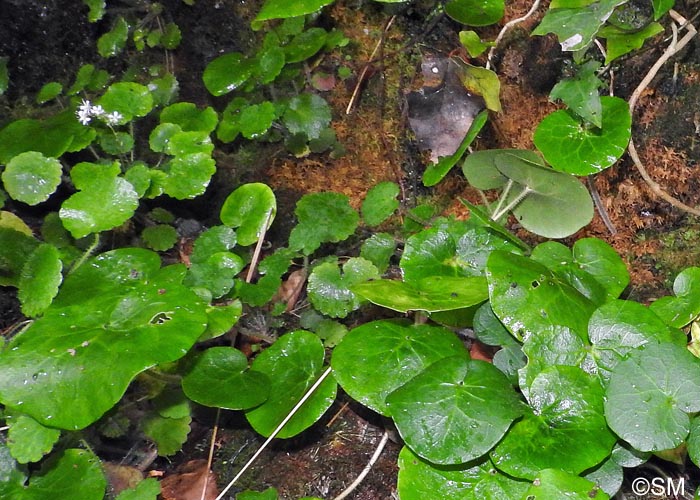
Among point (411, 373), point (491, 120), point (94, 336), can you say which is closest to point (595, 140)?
point (491, 120)

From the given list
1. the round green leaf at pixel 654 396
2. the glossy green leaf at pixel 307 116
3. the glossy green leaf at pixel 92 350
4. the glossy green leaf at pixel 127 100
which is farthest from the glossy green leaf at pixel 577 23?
the glossy green leaf at pixel 127 100

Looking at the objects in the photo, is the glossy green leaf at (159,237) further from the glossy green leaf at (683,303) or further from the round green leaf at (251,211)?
the glossy green leaf at (683,303)

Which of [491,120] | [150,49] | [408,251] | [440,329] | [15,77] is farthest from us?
→ [150,49]

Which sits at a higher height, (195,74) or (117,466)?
(195,74)

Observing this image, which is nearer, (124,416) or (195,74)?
(124,416)

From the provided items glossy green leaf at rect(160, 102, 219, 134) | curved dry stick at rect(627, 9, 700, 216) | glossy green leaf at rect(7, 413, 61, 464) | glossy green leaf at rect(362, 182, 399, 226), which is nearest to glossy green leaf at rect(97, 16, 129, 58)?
glossy green leaf at rect(160, 102, 219, 134)

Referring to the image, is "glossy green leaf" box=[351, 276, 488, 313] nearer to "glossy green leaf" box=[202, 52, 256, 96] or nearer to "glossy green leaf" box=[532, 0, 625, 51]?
"glossy green leaf" box=[532, 0, 625, 51]

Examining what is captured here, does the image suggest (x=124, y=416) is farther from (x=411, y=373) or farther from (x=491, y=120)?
(x=491, y=120)

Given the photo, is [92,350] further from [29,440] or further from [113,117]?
[113,117]
